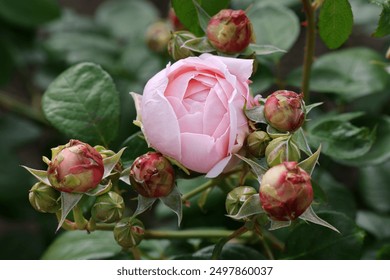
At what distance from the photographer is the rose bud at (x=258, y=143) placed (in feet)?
2.18

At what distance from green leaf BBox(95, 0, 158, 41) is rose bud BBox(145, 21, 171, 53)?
0.50 ft

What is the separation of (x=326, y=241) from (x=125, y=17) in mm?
809

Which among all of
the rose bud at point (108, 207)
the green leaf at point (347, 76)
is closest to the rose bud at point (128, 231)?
the rose bud at point (108, 207)

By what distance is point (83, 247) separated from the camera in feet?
3.12

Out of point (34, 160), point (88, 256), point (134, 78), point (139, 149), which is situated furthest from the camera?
point (34, 160)

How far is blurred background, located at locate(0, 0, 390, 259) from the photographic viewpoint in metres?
1.19

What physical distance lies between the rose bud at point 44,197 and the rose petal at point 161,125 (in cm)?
11

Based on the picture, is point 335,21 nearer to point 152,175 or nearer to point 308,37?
point 308,37

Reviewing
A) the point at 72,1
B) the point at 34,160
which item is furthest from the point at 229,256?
the point at 72,1

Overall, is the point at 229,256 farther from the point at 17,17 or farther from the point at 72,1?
the point at 72,1

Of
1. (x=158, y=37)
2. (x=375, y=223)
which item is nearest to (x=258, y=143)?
(x=375, y=223)

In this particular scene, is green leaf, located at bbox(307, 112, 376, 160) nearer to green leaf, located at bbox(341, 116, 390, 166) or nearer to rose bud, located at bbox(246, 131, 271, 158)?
green leaf, located at bbox(341, 116, 390, 166)

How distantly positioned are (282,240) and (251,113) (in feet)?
1.12
